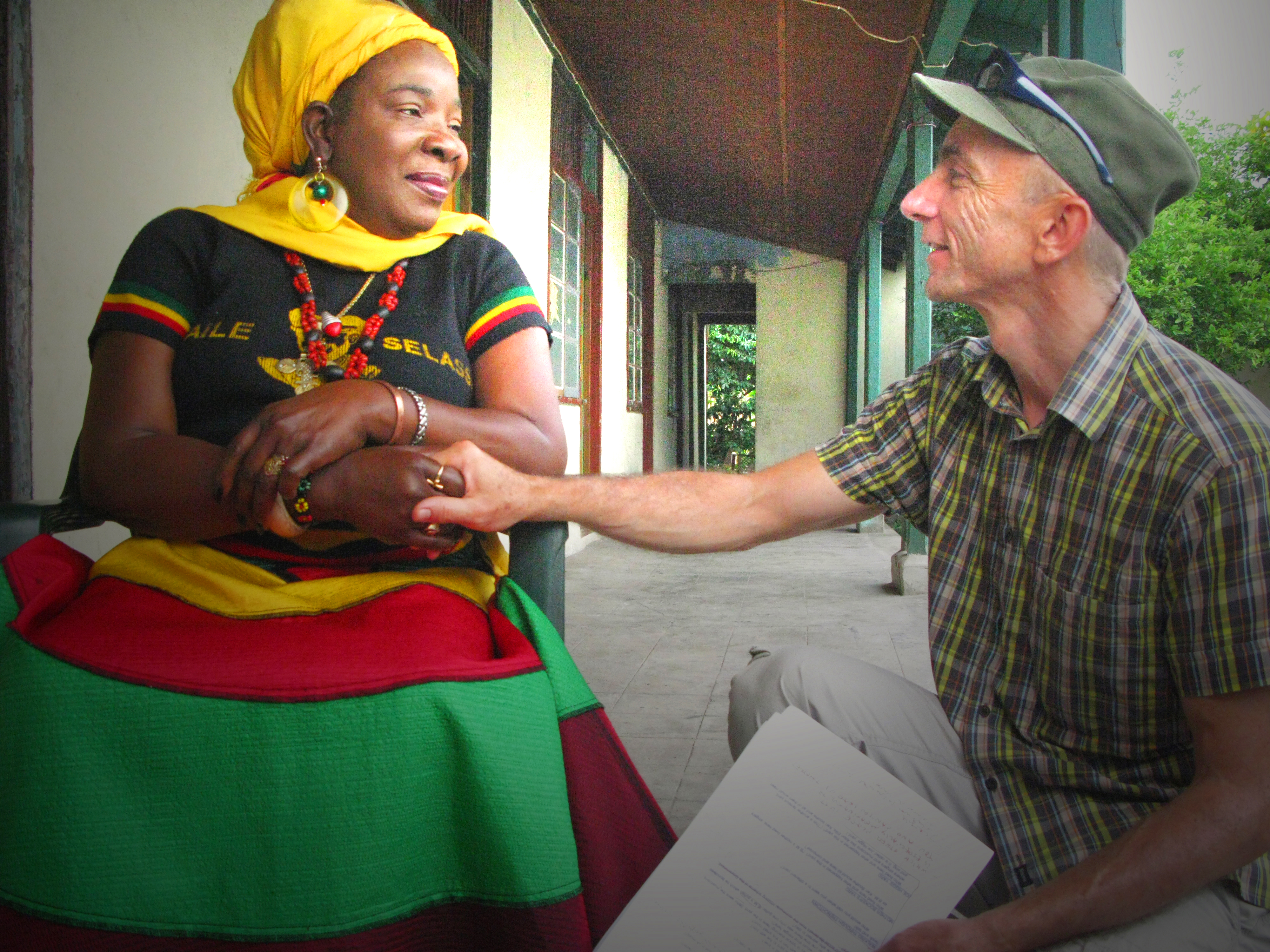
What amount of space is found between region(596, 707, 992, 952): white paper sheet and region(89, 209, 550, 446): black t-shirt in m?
0.75

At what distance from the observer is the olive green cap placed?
3.64 ft

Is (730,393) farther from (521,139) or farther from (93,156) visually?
(93,156)

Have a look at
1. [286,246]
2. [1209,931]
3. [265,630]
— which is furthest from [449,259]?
[1209,931]

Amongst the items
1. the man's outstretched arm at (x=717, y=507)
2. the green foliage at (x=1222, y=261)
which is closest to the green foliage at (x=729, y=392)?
the green foliage at (x=1222, y=261)

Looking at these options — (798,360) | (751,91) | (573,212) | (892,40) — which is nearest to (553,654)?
(892,40)

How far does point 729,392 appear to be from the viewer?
20.4 m

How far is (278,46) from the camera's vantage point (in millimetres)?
1403

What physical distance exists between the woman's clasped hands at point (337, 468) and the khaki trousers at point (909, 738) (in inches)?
23.5

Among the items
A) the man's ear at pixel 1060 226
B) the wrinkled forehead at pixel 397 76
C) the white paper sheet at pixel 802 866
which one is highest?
the wrinkled forehead at pixel 397 76

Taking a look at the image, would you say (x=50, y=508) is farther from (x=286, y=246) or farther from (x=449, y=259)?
(x=449, y=259)

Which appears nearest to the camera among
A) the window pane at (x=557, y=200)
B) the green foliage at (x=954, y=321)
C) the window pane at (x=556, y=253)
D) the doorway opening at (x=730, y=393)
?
the window pane at (x=556, y=253)

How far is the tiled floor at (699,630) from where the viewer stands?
2645 millimetres

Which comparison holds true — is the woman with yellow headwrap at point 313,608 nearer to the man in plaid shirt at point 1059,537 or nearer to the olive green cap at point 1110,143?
the man in plaid shirt at point 1059,537

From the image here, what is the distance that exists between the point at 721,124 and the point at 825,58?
1.64m
